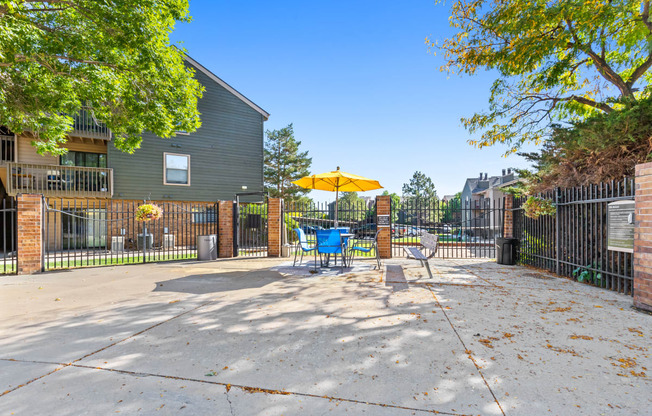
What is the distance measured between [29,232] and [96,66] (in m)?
4.51

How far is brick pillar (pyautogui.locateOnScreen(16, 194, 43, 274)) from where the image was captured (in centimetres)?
720

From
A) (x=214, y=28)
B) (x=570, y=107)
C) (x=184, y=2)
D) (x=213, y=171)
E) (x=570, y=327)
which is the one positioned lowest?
(x=570, y=327)

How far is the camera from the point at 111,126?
9.18 meters

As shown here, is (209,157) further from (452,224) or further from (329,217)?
(452,224)

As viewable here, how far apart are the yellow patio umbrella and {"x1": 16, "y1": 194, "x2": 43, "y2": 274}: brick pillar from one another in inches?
259

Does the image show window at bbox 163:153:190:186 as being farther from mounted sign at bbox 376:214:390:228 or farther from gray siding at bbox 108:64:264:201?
mounted sign at bbox 376:214:390:228

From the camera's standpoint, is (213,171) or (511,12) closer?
(511,12)

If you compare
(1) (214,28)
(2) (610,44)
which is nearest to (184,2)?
(1) (214,28)

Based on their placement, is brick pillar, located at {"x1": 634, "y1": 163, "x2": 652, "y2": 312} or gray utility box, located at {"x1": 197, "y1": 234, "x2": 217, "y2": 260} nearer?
brick pillar, located at {"x1": 634, "y1": 163, "x2": 652, "y2": 312}

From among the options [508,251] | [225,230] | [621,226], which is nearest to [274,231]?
[225,230]

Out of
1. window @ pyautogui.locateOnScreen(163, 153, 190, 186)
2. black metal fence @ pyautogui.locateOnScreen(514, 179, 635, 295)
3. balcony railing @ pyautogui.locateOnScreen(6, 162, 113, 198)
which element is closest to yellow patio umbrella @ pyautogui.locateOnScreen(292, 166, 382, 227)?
black metal fence @ pyautogui.locateOnScreen(514, 179, 635, 295)

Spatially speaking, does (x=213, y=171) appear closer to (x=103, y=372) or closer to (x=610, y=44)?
(x=103, y=372)

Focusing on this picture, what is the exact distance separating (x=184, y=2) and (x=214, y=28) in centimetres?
358

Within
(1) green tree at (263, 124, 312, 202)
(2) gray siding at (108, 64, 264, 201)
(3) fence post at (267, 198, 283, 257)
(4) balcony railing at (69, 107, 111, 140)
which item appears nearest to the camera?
(3) fence post at (267, 198, 283, 257)
